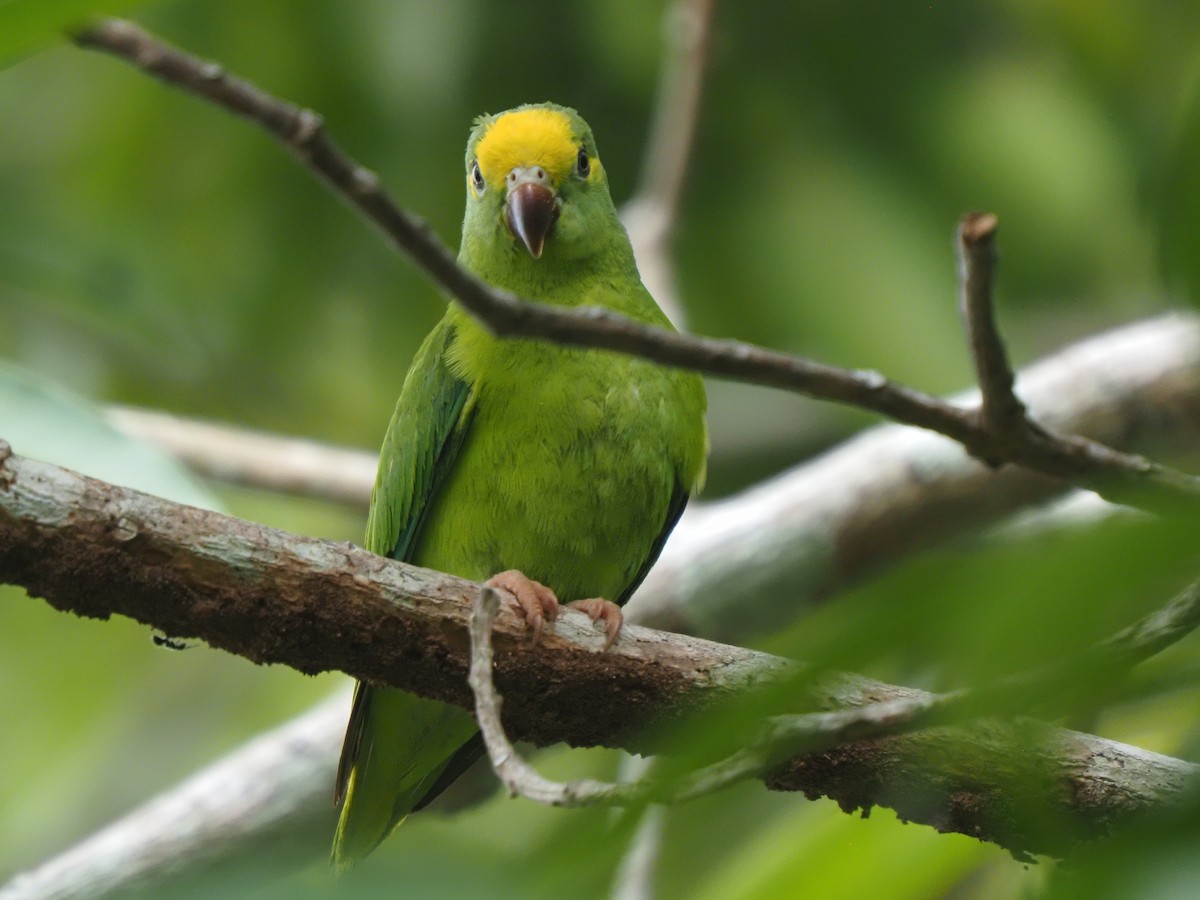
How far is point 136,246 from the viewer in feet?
18.1

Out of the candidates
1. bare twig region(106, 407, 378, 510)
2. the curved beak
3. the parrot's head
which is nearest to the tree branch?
the curved beak

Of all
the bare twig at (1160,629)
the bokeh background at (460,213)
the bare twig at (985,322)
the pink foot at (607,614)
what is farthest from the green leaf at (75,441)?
the bare twig at (1160,629)

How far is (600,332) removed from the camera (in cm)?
141

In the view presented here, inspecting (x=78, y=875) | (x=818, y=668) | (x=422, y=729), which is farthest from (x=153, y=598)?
(x=78, y=875)

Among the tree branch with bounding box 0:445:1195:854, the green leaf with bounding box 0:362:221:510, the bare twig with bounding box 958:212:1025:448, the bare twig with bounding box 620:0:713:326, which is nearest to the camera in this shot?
the bare twig with bounding box 958:212:1025:448

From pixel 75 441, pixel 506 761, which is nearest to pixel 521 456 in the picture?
pixel 75 441

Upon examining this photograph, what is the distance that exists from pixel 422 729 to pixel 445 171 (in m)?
2.84

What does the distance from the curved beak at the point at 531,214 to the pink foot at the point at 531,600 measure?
3.06 ft

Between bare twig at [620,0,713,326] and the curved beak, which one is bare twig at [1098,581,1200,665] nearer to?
the curved beak

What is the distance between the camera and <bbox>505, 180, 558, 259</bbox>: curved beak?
334cm

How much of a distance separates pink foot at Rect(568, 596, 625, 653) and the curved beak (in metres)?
1.00

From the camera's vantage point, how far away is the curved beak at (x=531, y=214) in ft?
11.0

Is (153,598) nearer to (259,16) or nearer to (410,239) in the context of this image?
(410,239)

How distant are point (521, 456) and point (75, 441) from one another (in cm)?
102
